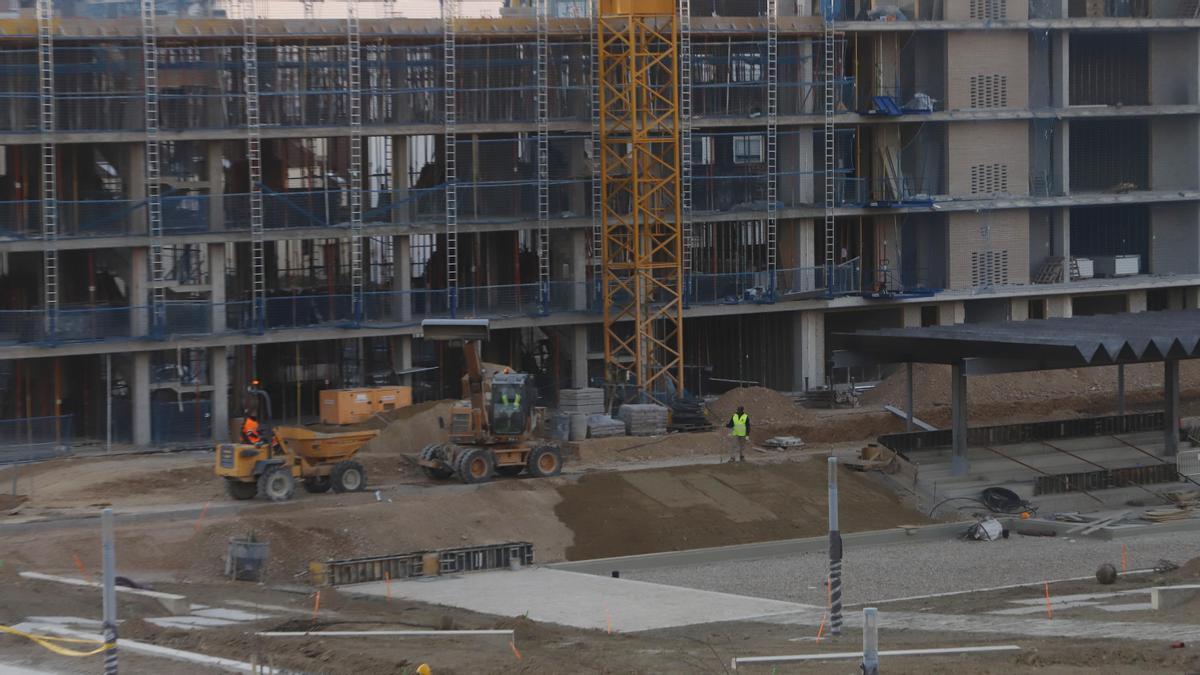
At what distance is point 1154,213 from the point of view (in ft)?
220

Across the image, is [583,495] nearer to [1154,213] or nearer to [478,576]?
[478,576]

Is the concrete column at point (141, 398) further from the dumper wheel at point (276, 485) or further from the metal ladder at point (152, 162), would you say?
the dumper wheel at point (276, 485)

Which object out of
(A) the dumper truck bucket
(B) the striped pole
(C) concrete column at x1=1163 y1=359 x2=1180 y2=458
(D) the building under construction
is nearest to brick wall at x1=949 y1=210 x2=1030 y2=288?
(D) the building under construction

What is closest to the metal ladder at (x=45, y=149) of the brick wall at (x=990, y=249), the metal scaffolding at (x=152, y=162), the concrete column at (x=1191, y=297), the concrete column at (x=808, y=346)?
the metal scaffolding at (x=152, y=162)

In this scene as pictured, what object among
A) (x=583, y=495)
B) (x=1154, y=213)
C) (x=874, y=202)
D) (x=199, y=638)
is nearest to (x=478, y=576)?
(x=583, y=495)

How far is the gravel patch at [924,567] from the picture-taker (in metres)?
33.2

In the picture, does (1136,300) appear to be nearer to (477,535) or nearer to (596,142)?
(596,142)

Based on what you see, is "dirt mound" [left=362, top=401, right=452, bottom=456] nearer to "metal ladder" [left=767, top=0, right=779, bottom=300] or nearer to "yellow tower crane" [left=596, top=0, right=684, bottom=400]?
"yellow tower crane" [left=596, top=0, right=684, bottom=400]

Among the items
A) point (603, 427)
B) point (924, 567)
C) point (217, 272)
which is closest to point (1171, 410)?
point (924, 567)

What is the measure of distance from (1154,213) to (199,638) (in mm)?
49665

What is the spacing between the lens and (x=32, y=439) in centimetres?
4697

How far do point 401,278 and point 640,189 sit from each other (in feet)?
26.0

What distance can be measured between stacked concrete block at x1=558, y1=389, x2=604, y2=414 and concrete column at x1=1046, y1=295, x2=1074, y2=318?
2093cm

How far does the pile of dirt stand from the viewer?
127 feet
